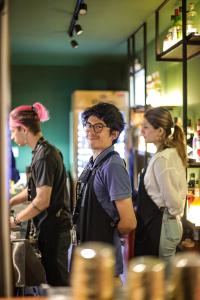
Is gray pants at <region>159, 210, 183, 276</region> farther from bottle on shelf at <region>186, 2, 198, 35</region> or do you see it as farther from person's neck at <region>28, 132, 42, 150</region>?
bottle on shelf at <region>186, 2, 198, 35</region>

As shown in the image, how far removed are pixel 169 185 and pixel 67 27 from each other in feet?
8.20

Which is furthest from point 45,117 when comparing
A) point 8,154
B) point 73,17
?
point 73,17

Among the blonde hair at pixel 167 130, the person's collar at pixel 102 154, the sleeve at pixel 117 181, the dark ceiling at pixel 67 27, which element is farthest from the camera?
the dark ceiling at pixel 67 27

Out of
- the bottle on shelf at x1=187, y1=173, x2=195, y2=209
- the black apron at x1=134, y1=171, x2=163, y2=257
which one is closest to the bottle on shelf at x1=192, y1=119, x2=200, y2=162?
the bottle on shelf at x1=187, y1=173, x2=195, y2=209

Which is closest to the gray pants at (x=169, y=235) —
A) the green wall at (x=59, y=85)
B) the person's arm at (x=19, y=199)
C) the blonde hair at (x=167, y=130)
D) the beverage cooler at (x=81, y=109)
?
the blonde hair at (x=167, y=130)

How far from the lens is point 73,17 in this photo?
3619mm

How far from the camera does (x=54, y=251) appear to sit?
2191 millimetres

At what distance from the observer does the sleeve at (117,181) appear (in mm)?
1579

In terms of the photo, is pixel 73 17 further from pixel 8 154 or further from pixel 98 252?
pixel 98 252

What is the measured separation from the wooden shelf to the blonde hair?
613 millimetres

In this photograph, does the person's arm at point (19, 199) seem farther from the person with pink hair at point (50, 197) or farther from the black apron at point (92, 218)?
the black apron at point (92, 218)

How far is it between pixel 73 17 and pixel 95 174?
2338 mm

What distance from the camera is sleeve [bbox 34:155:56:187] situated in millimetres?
2045

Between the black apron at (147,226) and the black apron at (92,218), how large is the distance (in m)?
0.53
